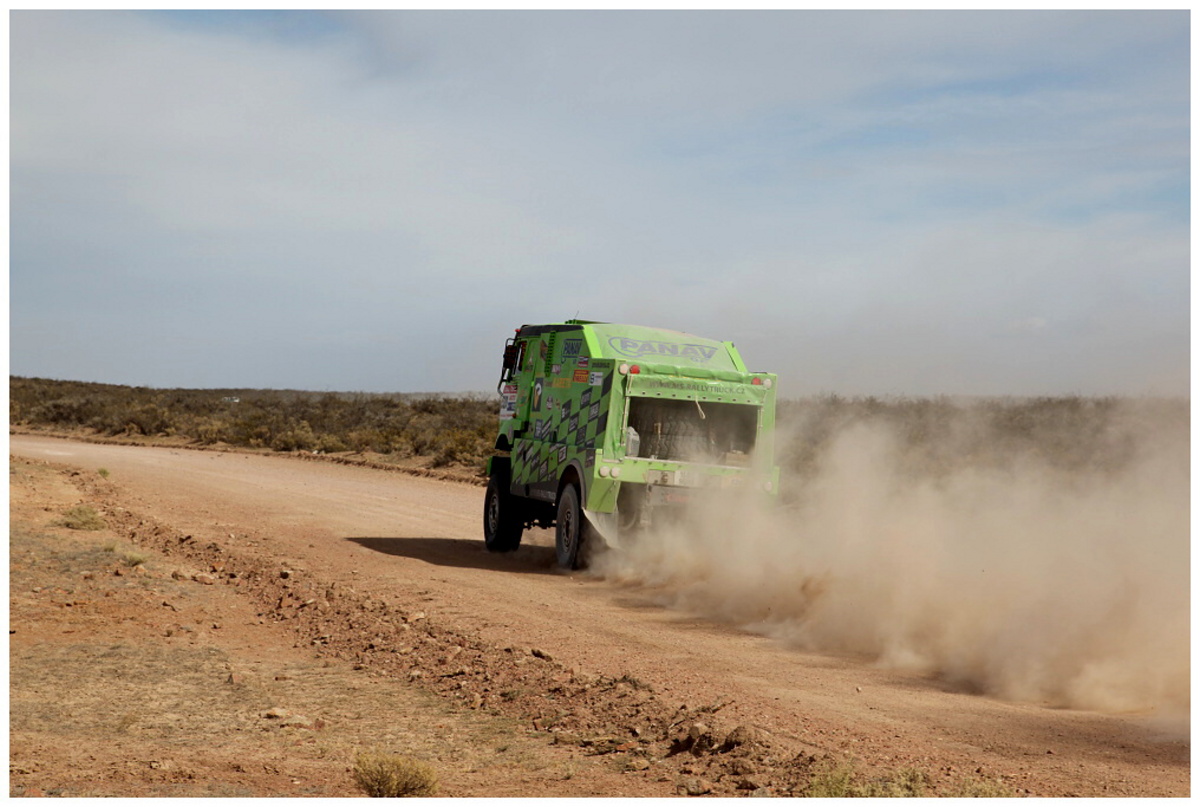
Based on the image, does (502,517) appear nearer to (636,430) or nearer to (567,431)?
(567,431)

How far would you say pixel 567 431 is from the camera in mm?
14867

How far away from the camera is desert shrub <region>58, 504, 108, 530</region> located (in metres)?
16.6

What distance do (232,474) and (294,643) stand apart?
727 inches

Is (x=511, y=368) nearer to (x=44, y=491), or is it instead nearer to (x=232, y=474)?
(x=44, y=491)

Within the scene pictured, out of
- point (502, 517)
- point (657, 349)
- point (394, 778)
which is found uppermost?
point (657, 349)

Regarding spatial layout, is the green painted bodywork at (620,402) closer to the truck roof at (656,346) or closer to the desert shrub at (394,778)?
the truck roof at (656,346)

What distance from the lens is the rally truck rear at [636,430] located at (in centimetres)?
1384

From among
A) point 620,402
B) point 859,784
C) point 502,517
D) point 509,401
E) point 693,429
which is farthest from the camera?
point 509,401

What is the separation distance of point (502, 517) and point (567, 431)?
240 centimetres

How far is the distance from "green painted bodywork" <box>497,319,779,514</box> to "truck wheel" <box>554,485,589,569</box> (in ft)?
0.84

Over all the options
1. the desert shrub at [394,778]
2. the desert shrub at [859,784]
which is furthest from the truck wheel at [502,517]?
the desert shrub at [859,784]

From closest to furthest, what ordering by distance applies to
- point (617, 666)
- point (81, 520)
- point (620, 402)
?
1. point (617, 666)
2. point (620, 402)
3. point (81, 520)

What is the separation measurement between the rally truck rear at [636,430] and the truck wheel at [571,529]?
0.6 inches

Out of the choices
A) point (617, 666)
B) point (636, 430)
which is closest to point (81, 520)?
point (636, 430)
